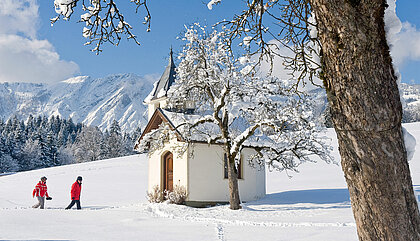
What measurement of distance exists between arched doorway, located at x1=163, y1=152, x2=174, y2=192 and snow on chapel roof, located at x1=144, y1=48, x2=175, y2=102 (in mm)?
4786

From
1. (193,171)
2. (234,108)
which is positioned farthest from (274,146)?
(193,171)

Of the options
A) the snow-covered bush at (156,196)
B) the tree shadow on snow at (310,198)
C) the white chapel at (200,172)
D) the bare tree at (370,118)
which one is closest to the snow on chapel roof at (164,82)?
the white chapel at (200,172)

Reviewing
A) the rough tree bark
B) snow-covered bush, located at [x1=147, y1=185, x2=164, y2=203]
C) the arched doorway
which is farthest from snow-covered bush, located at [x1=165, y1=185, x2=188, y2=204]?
the rough tree bark

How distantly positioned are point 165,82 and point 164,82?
0.63ft

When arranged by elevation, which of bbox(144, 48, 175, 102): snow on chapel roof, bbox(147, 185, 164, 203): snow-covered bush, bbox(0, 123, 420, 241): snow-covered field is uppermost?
bbox(144, 48, 175, 102): snow on chapel roof

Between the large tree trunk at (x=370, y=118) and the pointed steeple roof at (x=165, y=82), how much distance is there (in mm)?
20926

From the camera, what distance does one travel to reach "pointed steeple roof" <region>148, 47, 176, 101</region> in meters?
23.6

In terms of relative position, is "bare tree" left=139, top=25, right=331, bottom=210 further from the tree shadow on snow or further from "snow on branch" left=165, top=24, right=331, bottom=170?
the tree shadow on snow

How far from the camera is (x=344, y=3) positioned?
8.43ft

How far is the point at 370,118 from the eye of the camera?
2512mm

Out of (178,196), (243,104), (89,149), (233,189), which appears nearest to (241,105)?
(243,104)

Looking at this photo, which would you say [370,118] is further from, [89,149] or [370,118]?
[89,149]

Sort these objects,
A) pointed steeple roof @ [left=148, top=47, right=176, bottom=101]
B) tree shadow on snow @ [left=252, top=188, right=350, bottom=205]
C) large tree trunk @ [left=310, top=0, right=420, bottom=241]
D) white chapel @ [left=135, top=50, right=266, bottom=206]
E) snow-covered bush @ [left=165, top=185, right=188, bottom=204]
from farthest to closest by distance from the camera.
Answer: pointed steeple roof @ [left=148, top=47, right=176, bottom=101]
white chapel @ [left=135, top=50, right=266, bottom=206]
snow-covered bush @ [left=165, top=185, right=188, bottom=204]
tree shadow on snow @ [left=252, top=188, right=350, bottom=205]
large tree trunk @ [left=310, top=0, right=420, bottom=241]

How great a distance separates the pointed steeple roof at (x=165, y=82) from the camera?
2356cm
